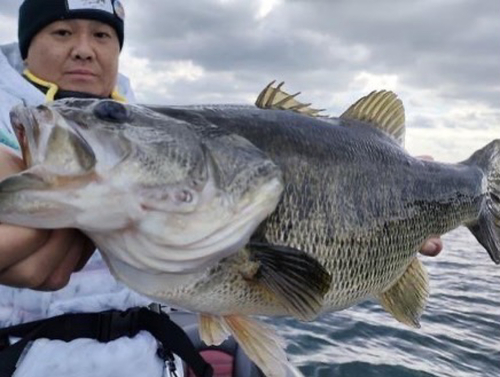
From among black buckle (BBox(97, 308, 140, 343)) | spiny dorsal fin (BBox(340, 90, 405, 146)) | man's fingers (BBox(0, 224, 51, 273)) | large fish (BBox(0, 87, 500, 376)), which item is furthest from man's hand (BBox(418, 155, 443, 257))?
man's fingers (BBox(0, 224, 51, 273))

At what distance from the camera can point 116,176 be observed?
177cm

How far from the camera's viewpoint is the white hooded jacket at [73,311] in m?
2.67

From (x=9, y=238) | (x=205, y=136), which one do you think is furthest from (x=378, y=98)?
(x=9, y=238)

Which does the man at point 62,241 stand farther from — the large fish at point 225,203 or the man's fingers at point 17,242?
the large fish at point 225,203

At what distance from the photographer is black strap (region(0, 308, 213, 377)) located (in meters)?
2.63

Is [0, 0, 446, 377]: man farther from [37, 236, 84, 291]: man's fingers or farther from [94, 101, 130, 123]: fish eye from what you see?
[94, 101, 130, 123]: fish eye

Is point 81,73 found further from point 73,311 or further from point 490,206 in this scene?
point 490,206

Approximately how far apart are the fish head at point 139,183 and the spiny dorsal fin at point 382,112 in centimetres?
109

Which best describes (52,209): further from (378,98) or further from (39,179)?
(378,98)

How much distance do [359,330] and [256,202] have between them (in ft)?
19.5

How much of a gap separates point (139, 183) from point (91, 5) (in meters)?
2.31

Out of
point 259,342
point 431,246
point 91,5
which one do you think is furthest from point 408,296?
point 91,5

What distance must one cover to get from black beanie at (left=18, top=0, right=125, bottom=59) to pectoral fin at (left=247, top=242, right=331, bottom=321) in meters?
2.34

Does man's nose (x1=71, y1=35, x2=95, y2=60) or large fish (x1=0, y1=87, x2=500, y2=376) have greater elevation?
man's nose (x1=71, y1=35, x2=95, y2=60)
